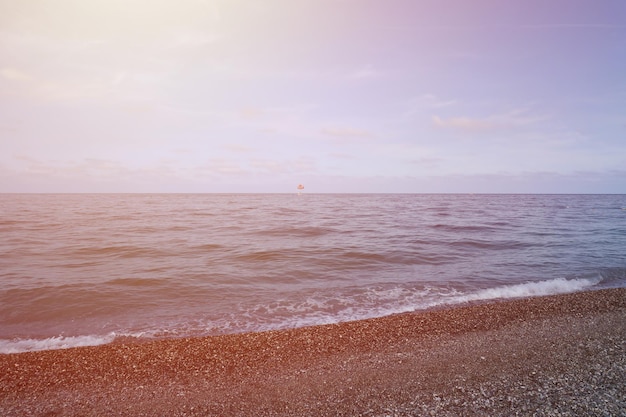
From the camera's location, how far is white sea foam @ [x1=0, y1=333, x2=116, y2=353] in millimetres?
8016

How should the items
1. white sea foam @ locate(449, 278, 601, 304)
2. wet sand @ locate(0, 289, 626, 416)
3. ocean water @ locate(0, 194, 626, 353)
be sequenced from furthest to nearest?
white sea foam @ locate(449, 278, 601, 304), ocean water @ locate(0, 194, 626, 353), wet sand @ locate(0, 289, 626, 416)

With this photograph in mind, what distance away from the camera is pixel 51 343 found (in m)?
8.33

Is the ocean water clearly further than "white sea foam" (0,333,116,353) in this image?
Yes

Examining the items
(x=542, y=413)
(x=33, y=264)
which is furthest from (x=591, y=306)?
(x=33, y=264)

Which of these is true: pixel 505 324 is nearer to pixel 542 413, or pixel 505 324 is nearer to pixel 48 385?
pixel 542 413

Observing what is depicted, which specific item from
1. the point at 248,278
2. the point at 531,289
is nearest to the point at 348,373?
the point at 248,278

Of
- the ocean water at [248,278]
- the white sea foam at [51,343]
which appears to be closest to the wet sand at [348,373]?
the white sea foam at [51,343]

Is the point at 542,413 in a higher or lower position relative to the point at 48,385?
higher

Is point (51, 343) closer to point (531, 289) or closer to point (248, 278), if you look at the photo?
point (248, 278)

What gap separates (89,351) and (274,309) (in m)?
5.18

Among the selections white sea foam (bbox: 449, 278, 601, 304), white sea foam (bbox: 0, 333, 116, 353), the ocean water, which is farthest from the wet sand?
white sea foam (bbox: 449, 278, 601, 304)

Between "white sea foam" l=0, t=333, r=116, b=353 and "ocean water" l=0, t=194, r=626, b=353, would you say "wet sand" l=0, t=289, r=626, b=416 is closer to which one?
"white sea foam" l=0, t=333, r=116, b=353

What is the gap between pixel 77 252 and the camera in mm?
19578

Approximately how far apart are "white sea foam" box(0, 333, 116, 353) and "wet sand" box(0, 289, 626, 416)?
0.84 meters
